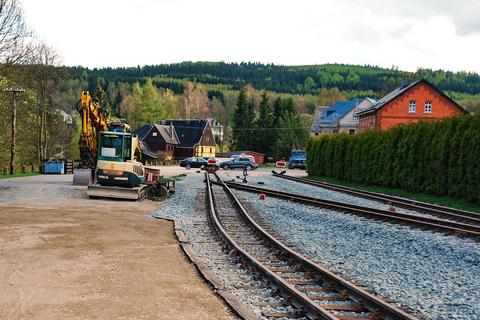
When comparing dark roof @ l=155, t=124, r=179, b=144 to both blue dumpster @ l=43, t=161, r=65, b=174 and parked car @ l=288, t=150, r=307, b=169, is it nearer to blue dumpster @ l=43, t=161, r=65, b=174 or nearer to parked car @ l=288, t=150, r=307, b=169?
parked car @ l=288, t=150, r=307, b=169

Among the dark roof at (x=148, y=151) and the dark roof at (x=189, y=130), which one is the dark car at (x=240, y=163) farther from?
the dark roof at (x=189, y=130)

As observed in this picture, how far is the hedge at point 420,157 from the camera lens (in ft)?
74.0

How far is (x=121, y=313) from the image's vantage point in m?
6.27

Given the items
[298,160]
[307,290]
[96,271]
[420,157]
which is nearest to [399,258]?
[307,290]

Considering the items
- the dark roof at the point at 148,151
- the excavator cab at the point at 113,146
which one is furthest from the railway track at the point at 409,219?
the dark roof at the point at 148,151

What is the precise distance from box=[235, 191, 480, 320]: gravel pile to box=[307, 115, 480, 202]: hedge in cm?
931

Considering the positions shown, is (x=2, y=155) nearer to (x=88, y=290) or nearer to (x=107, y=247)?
(x=107, y=247)

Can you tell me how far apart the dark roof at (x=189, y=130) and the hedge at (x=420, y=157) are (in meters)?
64.3

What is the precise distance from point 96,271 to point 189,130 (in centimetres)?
9526

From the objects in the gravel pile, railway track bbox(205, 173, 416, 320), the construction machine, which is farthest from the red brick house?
railway track bbox(205, 173, 416, 320)

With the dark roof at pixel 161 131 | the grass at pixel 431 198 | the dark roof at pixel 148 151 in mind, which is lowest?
the grass at pixel 431 198

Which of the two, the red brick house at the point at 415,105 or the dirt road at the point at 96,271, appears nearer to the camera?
the dirt road at the point at 96,271

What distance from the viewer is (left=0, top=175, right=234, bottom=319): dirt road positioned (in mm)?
6441

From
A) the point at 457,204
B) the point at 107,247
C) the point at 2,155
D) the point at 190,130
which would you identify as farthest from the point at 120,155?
the point at 190,130
